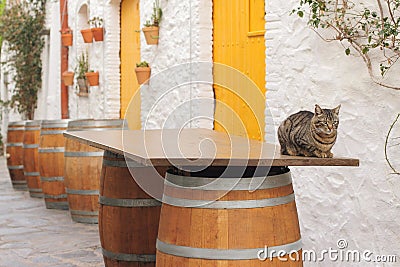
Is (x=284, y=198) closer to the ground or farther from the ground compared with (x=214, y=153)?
closer to the ground

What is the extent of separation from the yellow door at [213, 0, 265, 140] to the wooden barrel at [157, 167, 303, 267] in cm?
238

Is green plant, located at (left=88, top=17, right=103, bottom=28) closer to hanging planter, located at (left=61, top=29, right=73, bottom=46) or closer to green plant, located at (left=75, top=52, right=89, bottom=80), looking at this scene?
green plant, located at (left=75, top=52, right=89, bottom=80)

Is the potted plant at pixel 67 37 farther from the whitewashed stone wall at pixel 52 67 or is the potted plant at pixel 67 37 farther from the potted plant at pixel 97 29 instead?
the potted plant at pixel 97 29

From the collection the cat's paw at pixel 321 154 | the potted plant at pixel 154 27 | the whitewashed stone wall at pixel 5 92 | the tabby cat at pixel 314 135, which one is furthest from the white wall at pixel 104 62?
the cat's paw at pixel 321 154

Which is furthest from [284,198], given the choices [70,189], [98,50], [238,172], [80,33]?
[80,33]

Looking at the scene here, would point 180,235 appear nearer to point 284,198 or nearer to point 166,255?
point 166,255

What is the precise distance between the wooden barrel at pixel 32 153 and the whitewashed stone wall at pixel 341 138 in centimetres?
385

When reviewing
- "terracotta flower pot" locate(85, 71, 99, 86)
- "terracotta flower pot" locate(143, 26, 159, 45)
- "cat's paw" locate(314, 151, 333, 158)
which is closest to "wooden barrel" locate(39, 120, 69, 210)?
"terracotta flower pot" locate(143, 26, 159, 45)

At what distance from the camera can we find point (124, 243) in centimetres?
359

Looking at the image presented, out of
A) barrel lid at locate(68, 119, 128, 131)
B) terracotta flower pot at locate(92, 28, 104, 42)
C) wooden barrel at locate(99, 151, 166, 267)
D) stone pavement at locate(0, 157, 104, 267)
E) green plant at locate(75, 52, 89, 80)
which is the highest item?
terracotta flower pot at locate(92, 28, 104, 42)

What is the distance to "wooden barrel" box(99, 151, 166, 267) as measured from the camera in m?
3.54

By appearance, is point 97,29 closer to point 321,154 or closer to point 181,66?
point 181,66

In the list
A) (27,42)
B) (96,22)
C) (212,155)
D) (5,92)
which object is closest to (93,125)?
(212,155)

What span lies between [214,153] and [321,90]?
1.51 meters
